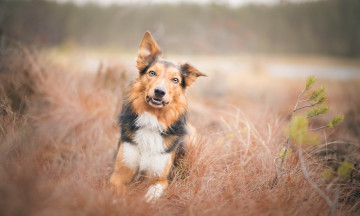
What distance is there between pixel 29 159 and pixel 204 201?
1.99 m

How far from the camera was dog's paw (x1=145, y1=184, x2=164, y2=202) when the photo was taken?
2543mm

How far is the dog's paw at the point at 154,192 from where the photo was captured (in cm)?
254

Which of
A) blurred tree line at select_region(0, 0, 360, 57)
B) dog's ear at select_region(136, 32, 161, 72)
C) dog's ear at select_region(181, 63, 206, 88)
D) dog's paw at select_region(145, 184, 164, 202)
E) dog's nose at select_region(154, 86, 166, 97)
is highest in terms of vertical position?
blurred tree line at select_region(0, 0, 360, 57)

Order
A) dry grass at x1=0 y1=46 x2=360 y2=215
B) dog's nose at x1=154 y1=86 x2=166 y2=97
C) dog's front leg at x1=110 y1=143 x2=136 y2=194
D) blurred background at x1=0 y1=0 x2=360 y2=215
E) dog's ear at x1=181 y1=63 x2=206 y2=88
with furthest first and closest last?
1. dog's ear at x1=181 y1=63 x2=206 y2=88
2. dog's front leg at x1=110 y1=143 x2=136 y2=194
3. dog's nose at x1=154 y1=86 x2=166 y2=97
4. blurred background at x1=0 y1=0 x2=360 y2=215
5. dry grass at x1=0 y1=46 x2=360 y2=215

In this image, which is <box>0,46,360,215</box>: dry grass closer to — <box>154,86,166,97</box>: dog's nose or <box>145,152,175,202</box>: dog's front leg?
<box>145,152,175,202</box>: dog's front leg

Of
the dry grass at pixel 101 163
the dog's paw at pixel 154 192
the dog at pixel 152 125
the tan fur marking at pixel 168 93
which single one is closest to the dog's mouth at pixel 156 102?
the dog at pixel 152 125

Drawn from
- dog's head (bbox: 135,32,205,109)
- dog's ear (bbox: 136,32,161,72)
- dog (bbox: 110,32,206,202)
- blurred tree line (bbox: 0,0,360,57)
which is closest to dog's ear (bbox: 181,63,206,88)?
dog's head (bbox: 135,32,205,109)

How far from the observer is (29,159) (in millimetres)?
2186

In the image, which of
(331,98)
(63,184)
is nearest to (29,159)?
(63,184)

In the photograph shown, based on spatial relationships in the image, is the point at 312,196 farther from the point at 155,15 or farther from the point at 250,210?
the point at 155,15

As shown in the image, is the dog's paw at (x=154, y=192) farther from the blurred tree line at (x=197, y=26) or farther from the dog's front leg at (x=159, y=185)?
the blurred tree line at (x=197, y=26)

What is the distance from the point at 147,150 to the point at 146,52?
153cm

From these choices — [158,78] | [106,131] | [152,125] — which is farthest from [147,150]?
[106,131]

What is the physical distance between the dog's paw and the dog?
0.05ft
